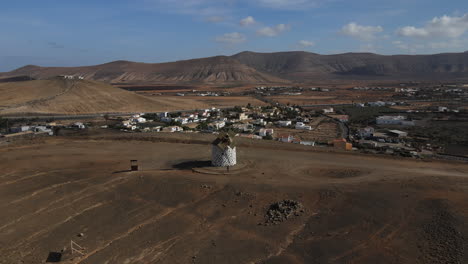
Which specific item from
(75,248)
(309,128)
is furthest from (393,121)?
(75,248)

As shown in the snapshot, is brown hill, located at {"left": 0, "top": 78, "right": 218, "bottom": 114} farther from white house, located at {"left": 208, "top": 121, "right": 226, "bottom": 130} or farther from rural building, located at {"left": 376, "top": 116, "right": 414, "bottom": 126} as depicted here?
rural building, located at {"left": 376, "top": 116, "right": 414, "bottom": 126}

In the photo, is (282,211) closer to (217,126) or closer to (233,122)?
(217,126)

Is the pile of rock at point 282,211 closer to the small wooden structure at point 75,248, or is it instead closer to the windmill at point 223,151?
the windmill at point 223,151

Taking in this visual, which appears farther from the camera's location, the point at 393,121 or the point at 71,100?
the point at 71,100

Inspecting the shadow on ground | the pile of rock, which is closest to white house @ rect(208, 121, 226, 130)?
the shadow on ground

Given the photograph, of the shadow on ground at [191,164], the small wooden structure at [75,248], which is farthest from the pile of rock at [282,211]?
the shadow on ground at [191,164]

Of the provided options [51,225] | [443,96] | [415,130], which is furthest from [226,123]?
[443,96]
